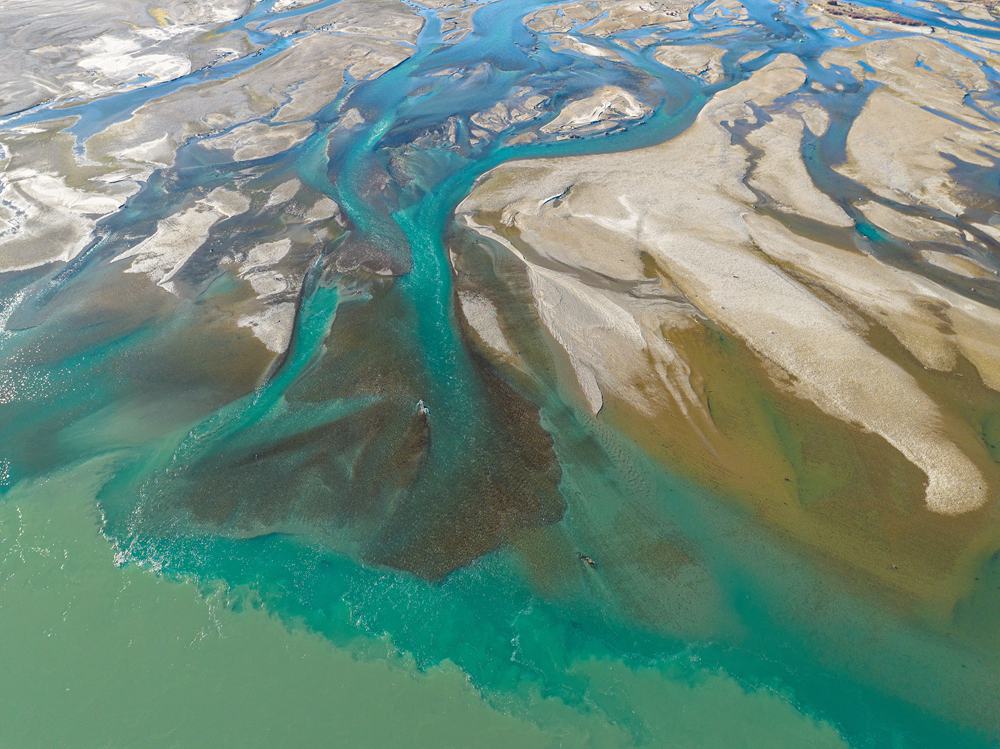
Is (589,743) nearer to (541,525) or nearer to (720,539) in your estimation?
(541,525)

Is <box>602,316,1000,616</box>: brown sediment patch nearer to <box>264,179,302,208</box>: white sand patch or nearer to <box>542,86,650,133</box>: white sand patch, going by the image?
<box>264,179,302,208</box>: white sand patch

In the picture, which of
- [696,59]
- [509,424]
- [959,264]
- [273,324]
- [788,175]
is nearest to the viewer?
[509,424]

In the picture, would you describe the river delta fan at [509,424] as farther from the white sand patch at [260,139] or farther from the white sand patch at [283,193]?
the white sand patch at [283,193]

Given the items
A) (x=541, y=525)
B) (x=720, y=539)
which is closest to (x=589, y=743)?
(x=541, y=525)

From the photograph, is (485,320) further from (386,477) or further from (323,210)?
(323,210)

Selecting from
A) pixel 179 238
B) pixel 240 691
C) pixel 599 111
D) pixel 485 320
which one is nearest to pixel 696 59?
pixel 599 111

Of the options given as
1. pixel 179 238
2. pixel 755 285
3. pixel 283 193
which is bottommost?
pixel 755 285

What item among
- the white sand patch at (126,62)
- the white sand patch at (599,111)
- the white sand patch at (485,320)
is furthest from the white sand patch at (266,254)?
the white sand patch at (126,62)

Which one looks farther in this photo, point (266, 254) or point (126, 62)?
point (126, 62)

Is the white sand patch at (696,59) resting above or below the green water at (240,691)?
above
